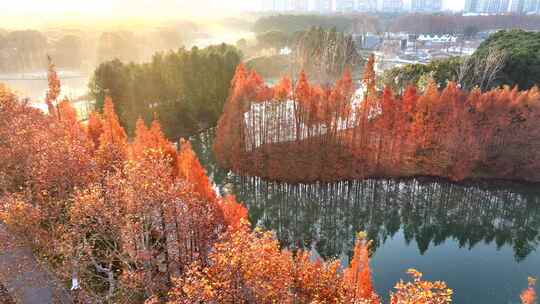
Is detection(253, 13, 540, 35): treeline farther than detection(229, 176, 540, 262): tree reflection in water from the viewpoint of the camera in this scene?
Yes

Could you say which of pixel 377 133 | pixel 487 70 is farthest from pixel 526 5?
pixel 377 133

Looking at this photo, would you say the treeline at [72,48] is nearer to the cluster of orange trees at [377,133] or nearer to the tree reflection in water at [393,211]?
the cluster of orange trees at [377,133]

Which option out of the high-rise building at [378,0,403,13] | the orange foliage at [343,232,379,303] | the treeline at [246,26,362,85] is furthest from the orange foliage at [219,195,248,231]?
the high-rise building at [378,0,403,13]

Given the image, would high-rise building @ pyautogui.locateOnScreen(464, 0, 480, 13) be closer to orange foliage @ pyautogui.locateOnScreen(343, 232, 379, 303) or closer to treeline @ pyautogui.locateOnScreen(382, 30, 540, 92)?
treeline @ pyautogui.locateOnScreen(382, 30, 540, 92)

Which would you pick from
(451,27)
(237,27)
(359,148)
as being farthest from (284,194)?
(237,27)

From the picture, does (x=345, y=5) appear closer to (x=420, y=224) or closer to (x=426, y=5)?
(x=426, y=5)
